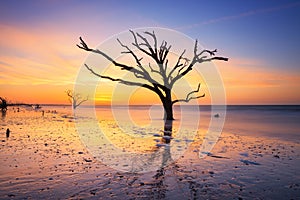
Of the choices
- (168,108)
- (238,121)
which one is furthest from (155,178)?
(238,121)

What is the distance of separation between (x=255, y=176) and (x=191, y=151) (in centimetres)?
272

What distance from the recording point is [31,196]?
3.54m

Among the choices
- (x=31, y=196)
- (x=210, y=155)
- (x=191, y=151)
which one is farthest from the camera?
(x=191, y=151)

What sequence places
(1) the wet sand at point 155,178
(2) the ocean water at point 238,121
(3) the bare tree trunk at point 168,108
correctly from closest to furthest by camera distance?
(1) the wet sand at point 155,178 → (2) the ocean water at point 238,121 → (3) the bare tree trunk at point 168,108

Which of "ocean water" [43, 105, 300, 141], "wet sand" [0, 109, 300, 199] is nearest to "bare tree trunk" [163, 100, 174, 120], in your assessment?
"ocean water" [43, 105, 300, 141]

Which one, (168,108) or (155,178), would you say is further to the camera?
(168,108)

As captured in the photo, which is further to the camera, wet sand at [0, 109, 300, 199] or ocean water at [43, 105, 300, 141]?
ocean water at [43, 105, 300, 141]

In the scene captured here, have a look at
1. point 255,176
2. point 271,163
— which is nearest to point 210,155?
point 271,163

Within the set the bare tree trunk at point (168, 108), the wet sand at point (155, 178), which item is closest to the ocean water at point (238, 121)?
the bare tree trunk at point (168, 108)

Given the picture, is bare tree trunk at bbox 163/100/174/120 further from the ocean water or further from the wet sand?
the wet sand

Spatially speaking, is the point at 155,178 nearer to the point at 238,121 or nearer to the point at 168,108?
the point at 168,108

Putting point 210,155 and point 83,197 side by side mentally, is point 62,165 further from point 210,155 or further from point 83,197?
point 210,155

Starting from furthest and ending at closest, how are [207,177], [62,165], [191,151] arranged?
[191,151], [62,165], [207,177]

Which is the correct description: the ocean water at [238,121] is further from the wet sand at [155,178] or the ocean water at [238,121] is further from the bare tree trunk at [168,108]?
the wet sand at [155,178]
